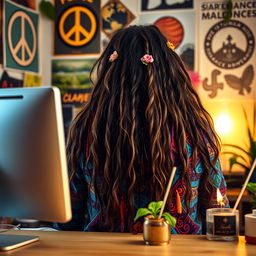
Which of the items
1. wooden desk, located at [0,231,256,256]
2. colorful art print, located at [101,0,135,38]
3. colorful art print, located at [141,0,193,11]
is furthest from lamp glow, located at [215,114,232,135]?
wooden desk, located at [0,231,256,256]

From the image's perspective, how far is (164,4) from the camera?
457cm

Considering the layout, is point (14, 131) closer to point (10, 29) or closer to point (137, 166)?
point (137, 166)

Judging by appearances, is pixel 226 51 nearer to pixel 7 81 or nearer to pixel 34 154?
pixel 7 81

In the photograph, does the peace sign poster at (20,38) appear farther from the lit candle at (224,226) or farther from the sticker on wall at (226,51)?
the lit candle at (224,226)

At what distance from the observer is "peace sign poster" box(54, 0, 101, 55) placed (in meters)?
4.70

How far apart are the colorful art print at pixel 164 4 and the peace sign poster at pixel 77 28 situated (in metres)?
0.45

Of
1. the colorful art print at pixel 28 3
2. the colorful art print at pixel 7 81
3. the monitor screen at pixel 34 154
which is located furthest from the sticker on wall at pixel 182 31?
the monitor screen at pixel 34 154

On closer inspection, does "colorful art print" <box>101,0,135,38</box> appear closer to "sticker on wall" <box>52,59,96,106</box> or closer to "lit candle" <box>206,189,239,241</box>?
"sticker on wall" <box>52,59,96,106</box>

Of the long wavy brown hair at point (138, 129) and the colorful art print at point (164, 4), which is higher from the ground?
the colorful art print at point (164, 4)

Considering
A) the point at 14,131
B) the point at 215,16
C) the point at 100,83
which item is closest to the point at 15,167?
the point at 14,131

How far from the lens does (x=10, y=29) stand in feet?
13.9

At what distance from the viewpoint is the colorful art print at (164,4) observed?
178 inches

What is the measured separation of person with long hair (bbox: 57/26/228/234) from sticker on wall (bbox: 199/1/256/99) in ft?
9.04

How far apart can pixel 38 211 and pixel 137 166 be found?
526 millimetres
